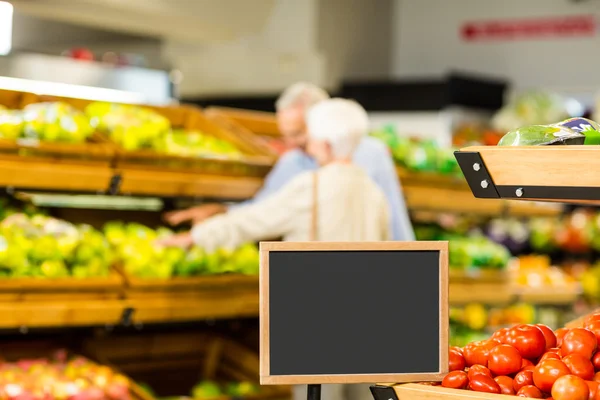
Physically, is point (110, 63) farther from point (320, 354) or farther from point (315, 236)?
point (320, 354)

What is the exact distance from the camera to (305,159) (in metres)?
4.61

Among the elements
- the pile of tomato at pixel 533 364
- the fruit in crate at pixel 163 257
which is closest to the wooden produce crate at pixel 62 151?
the fruit in crate at pixel 163 257

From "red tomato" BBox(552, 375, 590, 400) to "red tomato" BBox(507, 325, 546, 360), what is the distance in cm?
22

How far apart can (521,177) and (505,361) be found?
0.39 m

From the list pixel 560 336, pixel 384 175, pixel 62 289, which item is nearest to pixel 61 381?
pixel 62 289

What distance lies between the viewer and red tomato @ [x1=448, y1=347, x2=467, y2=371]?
200 cm

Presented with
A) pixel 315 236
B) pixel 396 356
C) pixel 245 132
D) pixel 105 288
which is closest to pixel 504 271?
pixel 245 132

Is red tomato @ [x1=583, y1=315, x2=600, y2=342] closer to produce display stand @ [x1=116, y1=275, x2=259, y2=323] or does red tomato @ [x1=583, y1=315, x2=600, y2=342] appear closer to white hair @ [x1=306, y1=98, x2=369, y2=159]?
white hair @ [x1=306, y1=98, x2=369, y2=159]

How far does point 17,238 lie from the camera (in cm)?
377

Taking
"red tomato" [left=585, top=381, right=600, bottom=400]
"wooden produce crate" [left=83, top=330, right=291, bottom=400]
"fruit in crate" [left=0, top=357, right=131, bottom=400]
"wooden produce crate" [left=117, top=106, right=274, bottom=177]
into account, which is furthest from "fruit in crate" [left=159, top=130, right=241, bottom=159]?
"red tomato" [left=585, top=381, right=600, bottom=400]

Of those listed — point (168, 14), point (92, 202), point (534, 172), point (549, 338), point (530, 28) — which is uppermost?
point (530, 28)

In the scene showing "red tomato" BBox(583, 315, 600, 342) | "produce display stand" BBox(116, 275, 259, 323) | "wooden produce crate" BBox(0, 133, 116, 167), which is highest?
"wooden produce crate" BBox(0, 133, 116, 167)

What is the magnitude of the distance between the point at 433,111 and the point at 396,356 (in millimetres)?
6408

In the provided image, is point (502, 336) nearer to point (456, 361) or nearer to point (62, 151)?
point (456, 361)
